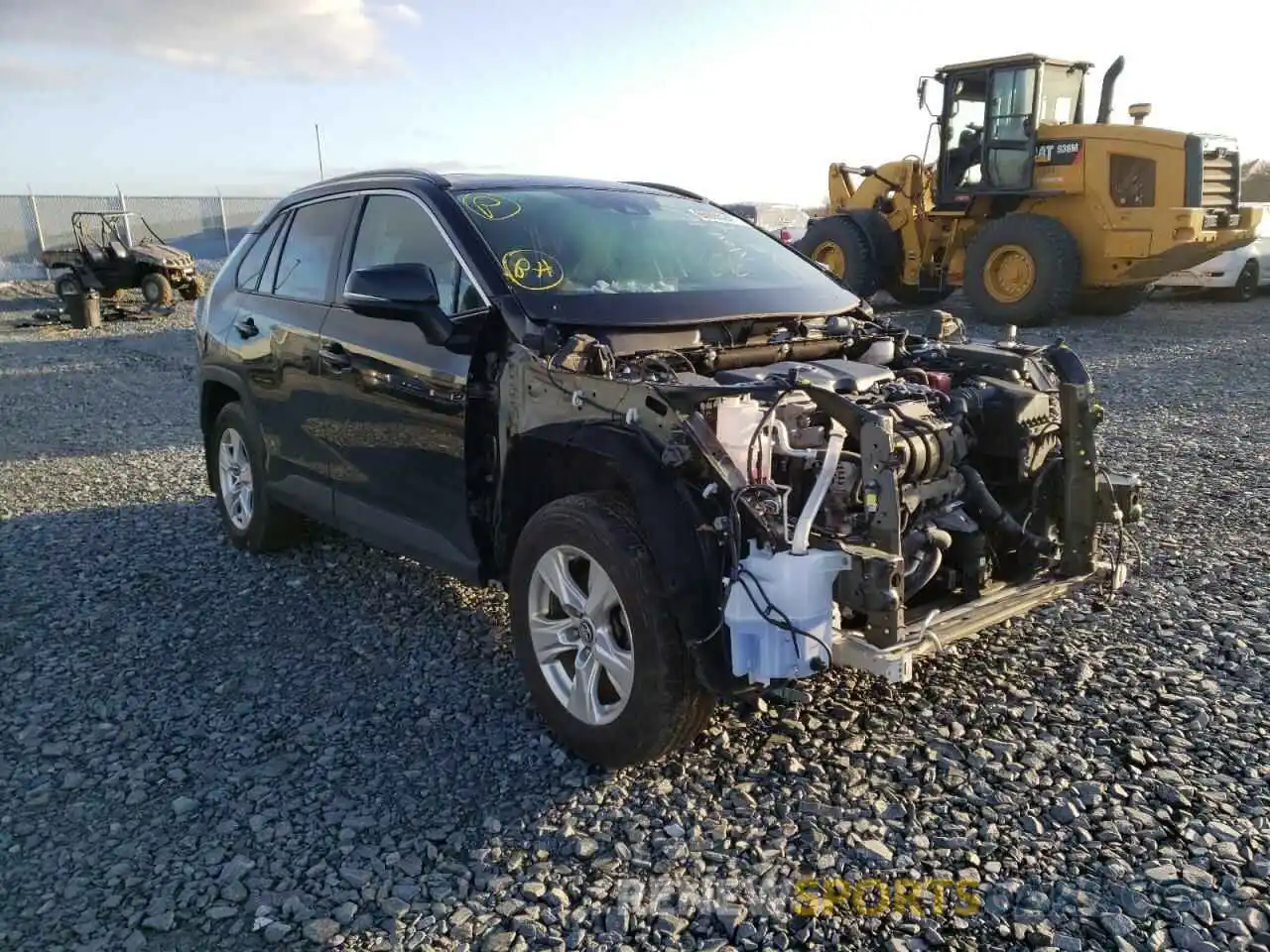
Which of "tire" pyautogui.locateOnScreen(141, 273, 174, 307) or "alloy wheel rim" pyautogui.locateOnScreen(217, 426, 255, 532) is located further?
"tire" pyautogui.locateOnScreen(141, 273, 174, 307)

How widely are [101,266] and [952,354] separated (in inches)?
795

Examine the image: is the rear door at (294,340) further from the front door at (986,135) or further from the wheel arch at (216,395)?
the front door at (986,135)

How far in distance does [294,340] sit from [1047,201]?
11.6 m

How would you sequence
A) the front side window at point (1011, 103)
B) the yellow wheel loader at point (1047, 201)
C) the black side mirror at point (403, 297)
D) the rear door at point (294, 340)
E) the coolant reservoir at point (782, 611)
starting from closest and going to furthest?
1. the coolant reservoir at point (782, 611)
2. the black side mirror at point (403, 297)
3. the rear door at point (294, 340)
4. the yellow wheel loader at point (1047, 201)
5. the front side window at point (1011, 103)

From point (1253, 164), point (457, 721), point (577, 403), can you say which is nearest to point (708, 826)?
point (457, 721)

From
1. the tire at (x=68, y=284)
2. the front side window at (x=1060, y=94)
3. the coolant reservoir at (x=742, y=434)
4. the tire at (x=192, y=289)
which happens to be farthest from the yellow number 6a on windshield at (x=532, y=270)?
the tire at (x=68, y=284)

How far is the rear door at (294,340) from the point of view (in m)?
4.76

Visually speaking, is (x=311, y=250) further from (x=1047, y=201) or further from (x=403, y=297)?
(x=1047, y=201)

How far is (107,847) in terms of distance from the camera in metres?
3.04

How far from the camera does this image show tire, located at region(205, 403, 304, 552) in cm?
539

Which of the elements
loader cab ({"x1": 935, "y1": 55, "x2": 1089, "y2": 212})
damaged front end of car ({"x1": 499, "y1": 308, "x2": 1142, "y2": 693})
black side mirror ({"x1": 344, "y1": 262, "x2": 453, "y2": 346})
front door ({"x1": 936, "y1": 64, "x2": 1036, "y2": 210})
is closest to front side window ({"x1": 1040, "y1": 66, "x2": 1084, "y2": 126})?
loader cab ({"x1": 935, "y1": 55, "x2": 1089, "y2": 212})

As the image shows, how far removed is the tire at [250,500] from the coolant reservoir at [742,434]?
3057mm

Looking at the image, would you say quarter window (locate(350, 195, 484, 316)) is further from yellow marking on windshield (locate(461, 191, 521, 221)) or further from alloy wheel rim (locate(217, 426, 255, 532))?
alloy wheel rim (locate(217, 426, 255, 532))

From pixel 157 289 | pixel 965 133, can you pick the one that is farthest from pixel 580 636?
pixel 157 289
